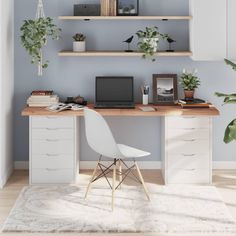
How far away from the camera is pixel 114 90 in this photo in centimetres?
561

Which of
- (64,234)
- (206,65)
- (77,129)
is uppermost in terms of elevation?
(206,65)

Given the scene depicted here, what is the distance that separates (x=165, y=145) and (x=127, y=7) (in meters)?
1.37

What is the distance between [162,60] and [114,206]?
1.76m

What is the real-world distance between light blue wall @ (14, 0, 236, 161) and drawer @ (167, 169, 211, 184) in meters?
0.61

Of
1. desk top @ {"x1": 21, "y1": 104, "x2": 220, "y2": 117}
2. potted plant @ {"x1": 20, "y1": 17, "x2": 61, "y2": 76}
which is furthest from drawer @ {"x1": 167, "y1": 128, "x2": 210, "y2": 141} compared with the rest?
potted plant @ {"x1": 20, "y1": 17, "x2": 61, "y2": 76}

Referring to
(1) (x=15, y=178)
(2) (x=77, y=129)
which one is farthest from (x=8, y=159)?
(2) (x=77, y=129)

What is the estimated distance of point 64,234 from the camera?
13.4 ft

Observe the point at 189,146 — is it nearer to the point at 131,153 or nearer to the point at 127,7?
the point at 131,153

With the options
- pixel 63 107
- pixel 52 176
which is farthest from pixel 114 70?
pixel 52 176

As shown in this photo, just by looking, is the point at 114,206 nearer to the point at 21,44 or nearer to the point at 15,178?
the point at 15,178

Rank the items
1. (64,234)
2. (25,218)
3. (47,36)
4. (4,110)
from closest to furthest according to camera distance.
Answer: (64,234), (25,218), (4,110), (47,36)

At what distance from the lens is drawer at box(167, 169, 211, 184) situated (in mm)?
5316

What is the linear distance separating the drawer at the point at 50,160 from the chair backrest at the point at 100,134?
0.64 m

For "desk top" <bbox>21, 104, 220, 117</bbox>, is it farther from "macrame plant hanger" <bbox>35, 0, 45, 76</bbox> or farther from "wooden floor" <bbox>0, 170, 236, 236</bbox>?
"wooden floor" <bbox>0, 170, 236, 236</bbox>
